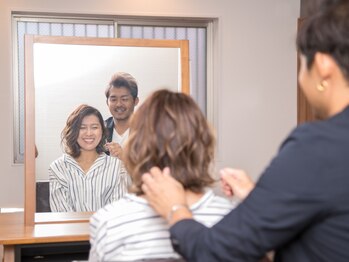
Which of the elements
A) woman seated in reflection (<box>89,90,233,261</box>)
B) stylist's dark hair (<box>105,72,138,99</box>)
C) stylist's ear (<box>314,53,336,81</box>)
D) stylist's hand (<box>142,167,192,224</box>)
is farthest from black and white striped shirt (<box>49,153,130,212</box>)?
stylist's ear (<box>314,53,336,81</box>)

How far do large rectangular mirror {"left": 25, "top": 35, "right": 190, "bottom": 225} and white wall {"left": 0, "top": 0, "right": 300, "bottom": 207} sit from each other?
1999 mm

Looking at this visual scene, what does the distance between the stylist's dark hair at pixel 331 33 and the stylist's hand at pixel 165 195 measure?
0.33 metres

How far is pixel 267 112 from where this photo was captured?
4.35m

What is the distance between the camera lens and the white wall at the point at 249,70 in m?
4.20

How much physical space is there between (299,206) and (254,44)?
3.70 m

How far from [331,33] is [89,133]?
1.52 meters

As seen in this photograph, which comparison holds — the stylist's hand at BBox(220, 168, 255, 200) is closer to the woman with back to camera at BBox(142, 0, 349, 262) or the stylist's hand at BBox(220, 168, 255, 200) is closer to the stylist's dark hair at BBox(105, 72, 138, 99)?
the woman with back to camera at BBox(142, 0, 349, 262)

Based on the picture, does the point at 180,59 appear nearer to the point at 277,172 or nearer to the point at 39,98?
the point at 39,98

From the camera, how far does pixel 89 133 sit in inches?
84.0

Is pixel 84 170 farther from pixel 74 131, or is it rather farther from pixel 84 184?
pixel 74 131

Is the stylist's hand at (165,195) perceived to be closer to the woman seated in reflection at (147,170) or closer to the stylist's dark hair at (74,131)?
the woman seated in reflection at (147,170)

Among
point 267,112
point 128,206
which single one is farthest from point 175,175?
point 267,112

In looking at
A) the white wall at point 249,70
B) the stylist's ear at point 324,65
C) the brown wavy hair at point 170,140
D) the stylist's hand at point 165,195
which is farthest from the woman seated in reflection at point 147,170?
the white wall at point 249,70

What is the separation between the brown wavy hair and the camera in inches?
40.0
